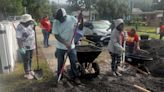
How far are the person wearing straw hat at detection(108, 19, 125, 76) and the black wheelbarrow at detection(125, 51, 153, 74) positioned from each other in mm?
792

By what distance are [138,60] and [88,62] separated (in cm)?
207

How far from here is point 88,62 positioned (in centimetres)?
821

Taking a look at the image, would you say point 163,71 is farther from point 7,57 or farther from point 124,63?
Result: point 7,57

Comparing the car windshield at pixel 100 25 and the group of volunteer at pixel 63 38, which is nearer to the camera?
the group of volunteer at pixel 63 38

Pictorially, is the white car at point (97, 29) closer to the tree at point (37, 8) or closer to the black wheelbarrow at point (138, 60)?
the black wheelbarrow at point (138, 60)

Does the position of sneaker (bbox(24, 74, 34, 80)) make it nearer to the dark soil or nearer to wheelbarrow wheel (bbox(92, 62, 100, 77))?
the dark soil

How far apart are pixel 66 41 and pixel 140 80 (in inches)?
99.0

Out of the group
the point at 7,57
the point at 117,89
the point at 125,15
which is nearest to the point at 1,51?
the point at 7,57

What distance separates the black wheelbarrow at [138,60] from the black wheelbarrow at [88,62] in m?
1.62

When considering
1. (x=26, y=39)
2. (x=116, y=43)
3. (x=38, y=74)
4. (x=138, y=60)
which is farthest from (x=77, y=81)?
(x=138, y=60)

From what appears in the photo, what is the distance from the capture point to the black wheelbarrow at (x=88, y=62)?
25.9ft

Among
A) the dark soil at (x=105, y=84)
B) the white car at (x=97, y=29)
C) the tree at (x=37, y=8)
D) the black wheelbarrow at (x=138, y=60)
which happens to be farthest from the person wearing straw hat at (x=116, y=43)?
the tree at (x=37, y=8)

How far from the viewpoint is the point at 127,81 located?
8.15 meters

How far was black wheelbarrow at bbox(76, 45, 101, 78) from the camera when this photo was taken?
7884mm
